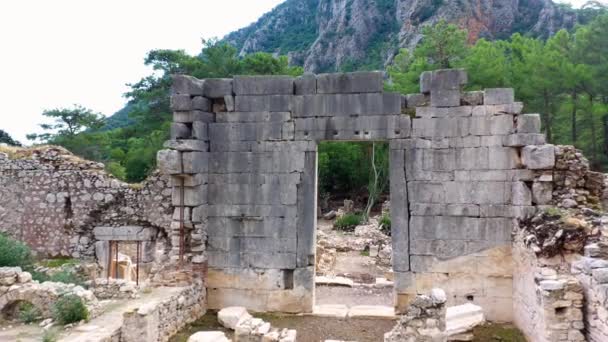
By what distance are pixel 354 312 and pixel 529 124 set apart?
502 cm

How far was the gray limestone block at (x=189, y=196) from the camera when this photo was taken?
9961 mm

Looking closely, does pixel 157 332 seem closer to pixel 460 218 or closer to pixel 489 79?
pixel 460 218

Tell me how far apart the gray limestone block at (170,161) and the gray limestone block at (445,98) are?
17.3 feet

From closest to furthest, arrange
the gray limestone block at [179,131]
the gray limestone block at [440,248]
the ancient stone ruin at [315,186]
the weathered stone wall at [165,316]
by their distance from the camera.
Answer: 1. the weathered stone wall at [165,316]
2. the ancient stone ruin at [315,186]
3. the gray limestone block at [440,248]
4. the gray limestone block at [179,131]

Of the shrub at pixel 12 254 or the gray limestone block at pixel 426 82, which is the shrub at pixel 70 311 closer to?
the shrub at pixel 12 254

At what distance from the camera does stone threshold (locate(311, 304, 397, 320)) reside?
31.1ft

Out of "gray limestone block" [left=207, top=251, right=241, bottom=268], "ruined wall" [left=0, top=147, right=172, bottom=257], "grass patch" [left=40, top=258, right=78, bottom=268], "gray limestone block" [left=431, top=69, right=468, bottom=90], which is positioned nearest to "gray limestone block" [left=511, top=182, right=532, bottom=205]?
"gray limestone block" [left=431, top=69, right=468, bottom=90]

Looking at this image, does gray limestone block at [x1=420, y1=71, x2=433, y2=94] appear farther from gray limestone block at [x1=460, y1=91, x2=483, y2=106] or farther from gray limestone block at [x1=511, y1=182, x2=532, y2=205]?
gray limestone block at [x1=511, y1=182, x2=532, y2=205]

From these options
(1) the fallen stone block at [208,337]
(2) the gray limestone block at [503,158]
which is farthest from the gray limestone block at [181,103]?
(2) the gray limestone block at [503,158]

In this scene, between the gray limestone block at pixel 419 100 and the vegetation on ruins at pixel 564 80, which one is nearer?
the gray limestone block at pixel 419 100

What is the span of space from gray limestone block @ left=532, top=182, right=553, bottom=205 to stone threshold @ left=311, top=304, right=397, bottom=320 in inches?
137

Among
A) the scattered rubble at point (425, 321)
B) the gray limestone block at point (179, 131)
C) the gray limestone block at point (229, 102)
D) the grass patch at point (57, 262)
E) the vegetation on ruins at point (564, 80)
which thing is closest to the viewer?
the scattered rubble at point (425, 321)

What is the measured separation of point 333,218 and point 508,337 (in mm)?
22650

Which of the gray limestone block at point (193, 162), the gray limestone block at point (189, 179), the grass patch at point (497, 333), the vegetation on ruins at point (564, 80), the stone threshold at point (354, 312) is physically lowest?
Result: the grass patch at point (497, 333)
